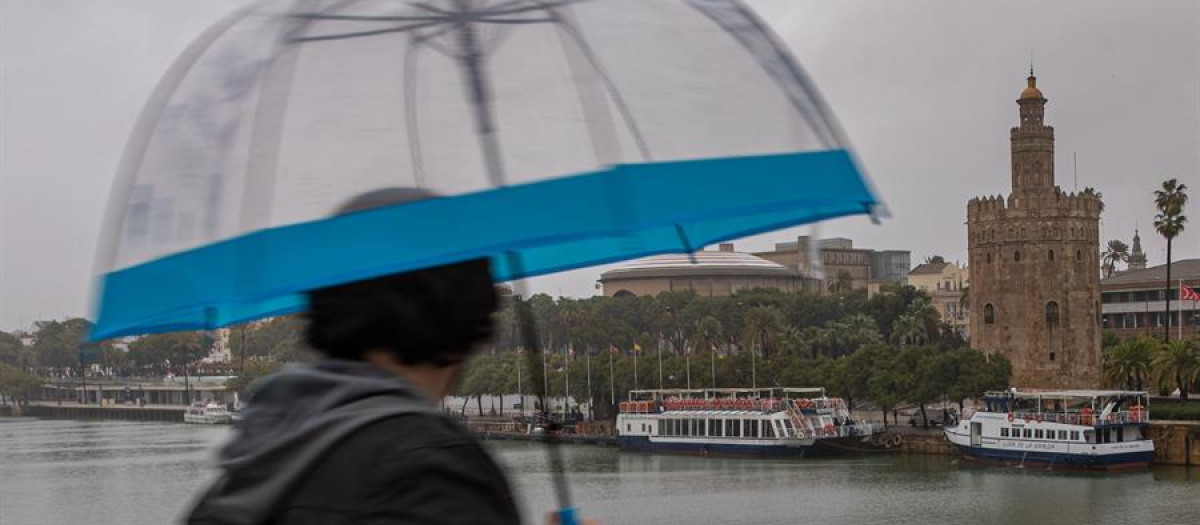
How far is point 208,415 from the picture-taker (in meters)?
87.6

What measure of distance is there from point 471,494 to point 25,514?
121 ft

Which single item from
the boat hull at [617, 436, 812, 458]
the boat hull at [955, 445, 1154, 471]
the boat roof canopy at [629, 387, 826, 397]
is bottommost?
the boat hull at [617, 436, 812, 458]

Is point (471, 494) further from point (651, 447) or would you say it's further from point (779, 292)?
point (779, 292)

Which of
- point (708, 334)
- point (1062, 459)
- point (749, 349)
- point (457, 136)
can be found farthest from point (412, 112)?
point (708, 334)

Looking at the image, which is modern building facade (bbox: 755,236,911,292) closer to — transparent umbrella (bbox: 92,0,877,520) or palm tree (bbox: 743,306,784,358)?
palm tree (bbox: 743,306,784,358)

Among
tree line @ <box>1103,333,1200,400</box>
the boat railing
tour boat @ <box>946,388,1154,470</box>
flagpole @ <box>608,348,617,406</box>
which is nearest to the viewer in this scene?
tour boat @ <box>946,388,1154,470</box>

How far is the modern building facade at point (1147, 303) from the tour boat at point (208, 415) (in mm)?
47353

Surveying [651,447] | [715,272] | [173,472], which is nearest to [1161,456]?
[651,447]

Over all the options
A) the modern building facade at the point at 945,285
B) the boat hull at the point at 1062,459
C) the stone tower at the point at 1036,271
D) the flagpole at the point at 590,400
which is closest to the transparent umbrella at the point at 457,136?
the boat hull at the point at 1062,459

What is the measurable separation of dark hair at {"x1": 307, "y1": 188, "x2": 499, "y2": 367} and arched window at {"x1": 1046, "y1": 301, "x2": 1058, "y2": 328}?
55.0m

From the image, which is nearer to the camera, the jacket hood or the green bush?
the jacket hood

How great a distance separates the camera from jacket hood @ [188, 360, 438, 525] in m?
1.72

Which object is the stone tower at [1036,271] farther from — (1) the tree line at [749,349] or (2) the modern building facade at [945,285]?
(2) the modern building facade at [945,285]

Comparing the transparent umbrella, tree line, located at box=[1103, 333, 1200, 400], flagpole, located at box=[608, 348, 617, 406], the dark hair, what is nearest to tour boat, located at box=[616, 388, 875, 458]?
flagpole, located at box=[608, 348, 617, 406]
